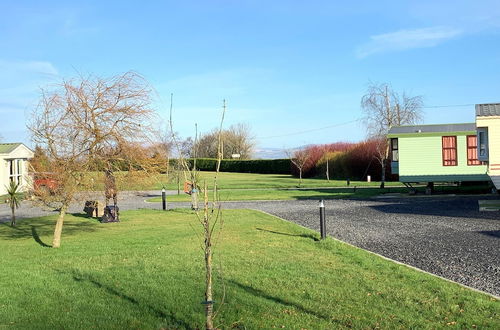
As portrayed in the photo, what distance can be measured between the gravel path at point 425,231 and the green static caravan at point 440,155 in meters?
4.32

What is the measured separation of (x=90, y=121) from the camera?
428 inches

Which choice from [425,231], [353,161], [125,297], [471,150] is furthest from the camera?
[353,161]

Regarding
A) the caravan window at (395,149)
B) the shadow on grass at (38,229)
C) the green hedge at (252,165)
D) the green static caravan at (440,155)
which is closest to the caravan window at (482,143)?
the green static caravan at (440,155)

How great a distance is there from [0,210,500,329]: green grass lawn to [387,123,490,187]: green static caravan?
15.2m

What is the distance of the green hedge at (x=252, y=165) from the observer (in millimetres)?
61491

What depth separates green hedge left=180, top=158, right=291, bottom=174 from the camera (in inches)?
2421

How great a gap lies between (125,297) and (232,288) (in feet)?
4.54

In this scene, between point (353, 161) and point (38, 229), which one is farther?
point (353, 161)

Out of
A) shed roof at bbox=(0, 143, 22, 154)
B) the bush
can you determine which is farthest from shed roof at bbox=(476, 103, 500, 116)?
shed roof at bbox=(0, 143, 22, 154)

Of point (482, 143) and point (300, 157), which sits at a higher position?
point (300, 157)

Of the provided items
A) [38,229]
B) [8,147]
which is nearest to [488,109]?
[38,229]

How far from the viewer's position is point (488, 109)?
17516mm

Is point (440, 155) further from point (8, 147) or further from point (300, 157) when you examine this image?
point (300, 157)

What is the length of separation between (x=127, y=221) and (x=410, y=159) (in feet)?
48.9
